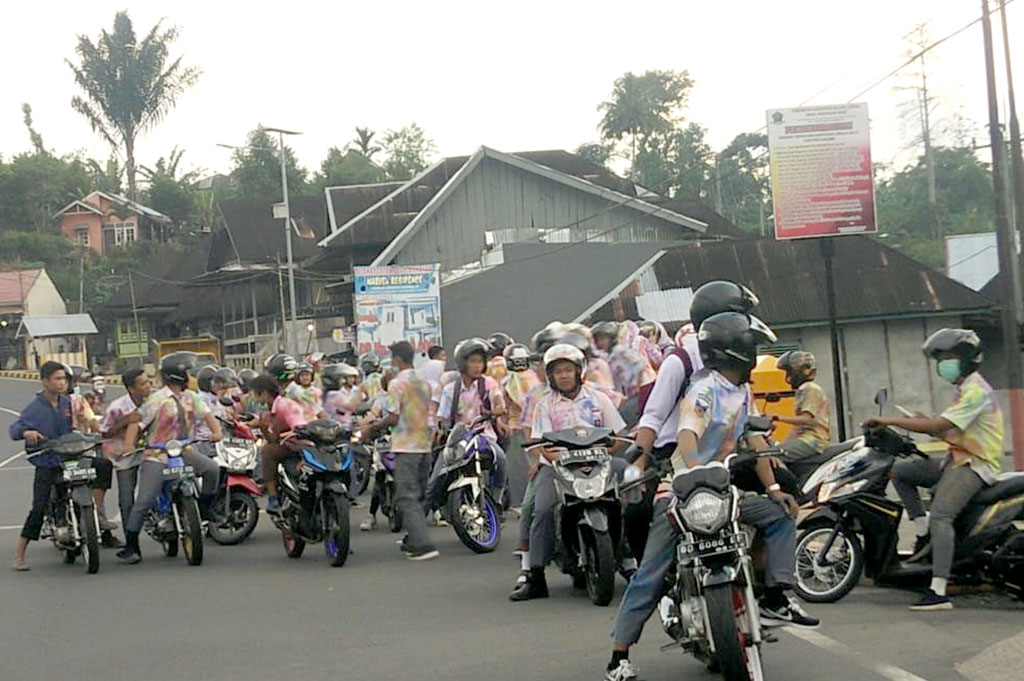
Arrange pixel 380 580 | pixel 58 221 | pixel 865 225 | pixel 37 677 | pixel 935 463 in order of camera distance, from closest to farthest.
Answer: pixel 37 677 → pixel 935 463 → pixel 380 580 → pixel 865 225 → pixel 58 221

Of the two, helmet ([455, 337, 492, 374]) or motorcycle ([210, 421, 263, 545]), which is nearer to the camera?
helmet ([455, 337, 492, 374])

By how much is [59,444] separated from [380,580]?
10.7 ft

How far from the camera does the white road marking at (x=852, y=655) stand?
6844mm

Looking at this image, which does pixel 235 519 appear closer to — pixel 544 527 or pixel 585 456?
pixel 544 527

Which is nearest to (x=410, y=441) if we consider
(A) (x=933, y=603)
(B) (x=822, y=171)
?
(A) (x=933, y=603)

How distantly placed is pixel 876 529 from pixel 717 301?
2.64 m

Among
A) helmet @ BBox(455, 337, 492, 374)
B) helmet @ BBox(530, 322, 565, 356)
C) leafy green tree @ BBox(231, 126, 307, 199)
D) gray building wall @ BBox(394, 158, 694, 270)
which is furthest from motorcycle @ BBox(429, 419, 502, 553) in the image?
leafy green tree @ BBox(231, 126, 307, 199)

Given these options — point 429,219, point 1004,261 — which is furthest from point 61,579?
point 429,219

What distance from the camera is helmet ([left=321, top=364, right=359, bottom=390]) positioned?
17328mm

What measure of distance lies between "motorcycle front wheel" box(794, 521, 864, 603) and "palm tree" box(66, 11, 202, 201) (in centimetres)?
7498

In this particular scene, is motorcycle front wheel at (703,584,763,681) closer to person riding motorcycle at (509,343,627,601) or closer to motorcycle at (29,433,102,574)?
person riding motorcycle at (509,343,627,601)

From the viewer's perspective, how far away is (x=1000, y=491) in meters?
8.62

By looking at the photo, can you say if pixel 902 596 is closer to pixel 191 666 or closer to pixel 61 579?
pixel 191 666

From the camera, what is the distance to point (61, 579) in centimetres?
1176
